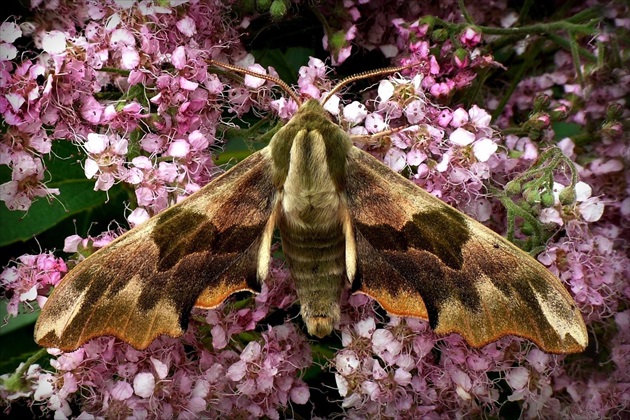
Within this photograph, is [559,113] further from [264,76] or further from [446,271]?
[264,76]

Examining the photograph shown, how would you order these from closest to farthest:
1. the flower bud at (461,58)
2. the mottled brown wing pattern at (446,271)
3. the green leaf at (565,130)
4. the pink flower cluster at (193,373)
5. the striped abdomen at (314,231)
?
the mottled brown wing pattern at (446,271), the striped abdomen at (314,231), the pink flower cluster at (193,373), the flower bud at (461,58), the green leaf at (565,130)

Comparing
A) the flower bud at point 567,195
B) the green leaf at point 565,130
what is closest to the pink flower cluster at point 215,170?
the flower bud at point 567,195

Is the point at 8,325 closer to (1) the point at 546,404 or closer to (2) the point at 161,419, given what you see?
(2) the point at 161,419

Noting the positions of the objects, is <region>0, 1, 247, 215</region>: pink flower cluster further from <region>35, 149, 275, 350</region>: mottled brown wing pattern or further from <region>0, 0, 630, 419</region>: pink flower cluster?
<region>35, 149, 275, 350</region>: mottled brown wing pattern

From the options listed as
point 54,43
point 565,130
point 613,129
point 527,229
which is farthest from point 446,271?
point 54,43

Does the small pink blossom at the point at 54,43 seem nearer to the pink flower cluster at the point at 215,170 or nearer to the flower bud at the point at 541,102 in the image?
the pink flower cluster at the point at 215,170

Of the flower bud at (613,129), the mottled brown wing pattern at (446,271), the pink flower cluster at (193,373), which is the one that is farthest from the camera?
the flower bud at (613,129)

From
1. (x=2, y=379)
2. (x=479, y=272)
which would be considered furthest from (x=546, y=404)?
(x=2, y=379)
